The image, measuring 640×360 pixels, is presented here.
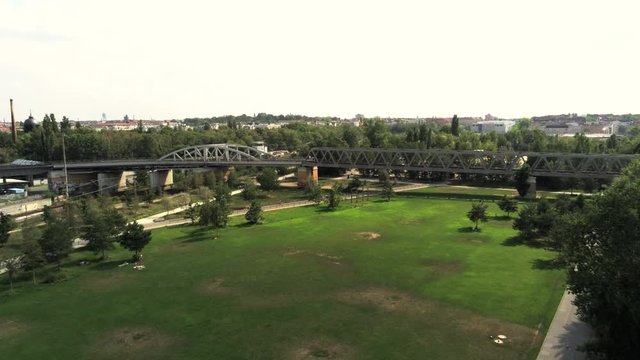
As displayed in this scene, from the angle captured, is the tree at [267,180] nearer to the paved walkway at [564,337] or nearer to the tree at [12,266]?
the tree at [12,266]

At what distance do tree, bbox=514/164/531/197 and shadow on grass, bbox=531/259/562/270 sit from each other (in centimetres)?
3945

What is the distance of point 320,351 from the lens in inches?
1250

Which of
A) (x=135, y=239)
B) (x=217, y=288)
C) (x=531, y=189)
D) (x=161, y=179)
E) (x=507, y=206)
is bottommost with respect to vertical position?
(x=217, y=288)

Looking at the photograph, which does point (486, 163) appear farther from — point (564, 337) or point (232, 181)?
point (564, 337)

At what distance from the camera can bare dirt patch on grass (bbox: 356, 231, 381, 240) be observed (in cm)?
6162

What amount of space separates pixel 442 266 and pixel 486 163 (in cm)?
6125

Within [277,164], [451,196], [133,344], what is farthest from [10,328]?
[277,164]

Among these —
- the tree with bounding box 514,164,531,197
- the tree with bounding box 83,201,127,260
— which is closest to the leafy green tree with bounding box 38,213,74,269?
the tree with bounding box 83,201,127,260

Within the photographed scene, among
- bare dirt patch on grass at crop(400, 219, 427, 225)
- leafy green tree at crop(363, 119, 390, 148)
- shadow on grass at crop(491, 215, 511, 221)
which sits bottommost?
bare dirt patch on grass at crop(400, 219, 427, 225)

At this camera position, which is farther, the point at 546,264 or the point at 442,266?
the point at 442,266

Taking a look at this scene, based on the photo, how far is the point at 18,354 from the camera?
32500 mm

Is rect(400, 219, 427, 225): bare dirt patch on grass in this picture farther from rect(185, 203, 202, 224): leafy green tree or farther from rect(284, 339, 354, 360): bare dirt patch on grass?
rect(284, 339, 354, 360): bare dirt patch on grass

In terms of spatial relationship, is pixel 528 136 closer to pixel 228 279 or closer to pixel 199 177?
pixel 199 177

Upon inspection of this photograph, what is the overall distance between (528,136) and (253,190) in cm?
11261
